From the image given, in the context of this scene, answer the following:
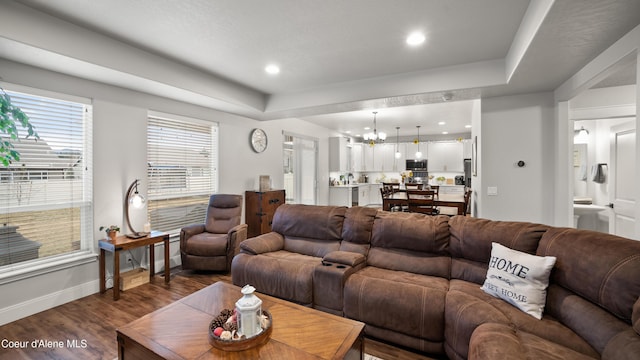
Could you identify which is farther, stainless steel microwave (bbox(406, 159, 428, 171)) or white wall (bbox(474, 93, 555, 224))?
stainless steel microwave (bbox(406, 159, 428, 171))

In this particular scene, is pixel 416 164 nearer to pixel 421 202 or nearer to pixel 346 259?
pixel 421 202

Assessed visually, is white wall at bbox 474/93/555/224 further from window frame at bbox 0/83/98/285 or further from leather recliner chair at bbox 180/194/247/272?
window frame at bbox 0/83/98/285

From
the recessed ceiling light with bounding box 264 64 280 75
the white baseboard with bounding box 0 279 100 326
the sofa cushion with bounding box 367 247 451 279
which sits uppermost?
the recessed ceiling light with bounding box 264 64 280 75

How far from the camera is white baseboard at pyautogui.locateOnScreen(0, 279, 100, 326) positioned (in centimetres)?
254

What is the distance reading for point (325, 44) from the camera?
113 inches

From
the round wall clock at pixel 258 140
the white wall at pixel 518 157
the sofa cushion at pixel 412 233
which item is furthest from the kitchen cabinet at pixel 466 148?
the sofa cushion at pixel 412 233

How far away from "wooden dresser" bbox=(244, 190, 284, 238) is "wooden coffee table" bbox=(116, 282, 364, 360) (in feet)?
9.78

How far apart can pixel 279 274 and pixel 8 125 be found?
9.51 feet

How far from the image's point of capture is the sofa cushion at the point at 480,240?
6.79 ft

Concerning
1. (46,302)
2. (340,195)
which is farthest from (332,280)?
(340,195)

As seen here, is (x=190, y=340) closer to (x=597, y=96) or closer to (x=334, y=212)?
(x=334, y=212)

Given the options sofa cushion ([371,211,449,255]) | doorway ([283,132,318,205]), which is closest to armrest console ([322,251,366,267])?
sofa cushion ([371,211,449,255])

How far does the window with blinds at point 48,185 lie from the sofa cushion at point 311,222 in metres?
2.24

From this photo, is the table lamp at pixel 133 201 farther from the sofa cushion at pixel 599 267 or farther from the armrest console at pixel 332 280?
the sofa cushion at pixel 599 267
